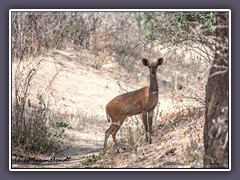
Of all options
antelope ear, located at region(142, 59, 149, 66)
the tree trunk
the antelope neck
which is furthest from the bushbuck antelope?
the tree trunk

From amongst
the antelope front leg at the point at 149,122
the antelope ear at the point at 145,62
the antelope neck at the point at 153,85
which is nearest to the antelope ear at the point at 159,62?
the antelope ear at the point at 145,62

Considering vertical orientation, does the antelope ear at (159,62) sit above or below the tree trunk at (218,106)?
above

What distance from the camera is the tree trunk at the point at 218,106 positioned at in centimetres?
1010

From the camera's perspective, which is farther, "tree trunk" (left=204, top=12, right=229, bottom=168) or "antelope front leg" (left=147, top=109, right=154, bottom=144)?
"antelope front leg" (left=147, top=109, right=154, bottom=144)

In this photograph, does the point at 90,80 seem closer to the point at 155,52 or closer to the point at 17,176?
the point at 155,52

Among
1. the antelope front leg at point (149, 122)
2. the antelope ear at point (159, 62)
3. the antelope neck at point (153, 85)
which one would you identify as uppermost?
the antelope ear at point (159, 62)

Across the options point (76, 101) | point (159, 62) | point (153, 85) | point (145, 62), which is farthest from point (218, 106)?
point (76, 101)

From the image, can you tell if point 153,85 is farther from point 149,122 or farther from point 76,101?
point 76,101

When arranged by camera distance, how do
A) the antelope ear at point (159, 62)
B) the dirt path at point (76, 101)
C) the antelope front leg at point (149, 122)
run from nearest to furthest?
the dirt path at point (76, 101)
the antelope ear at point (159, 62)
the antelope front leg at point (149, 122)

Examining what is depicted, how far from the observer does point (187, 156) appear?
10.9m

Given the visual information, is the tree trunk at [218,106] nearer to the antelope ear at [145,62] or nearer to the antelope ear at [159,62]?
the antelope ear at [159,62]

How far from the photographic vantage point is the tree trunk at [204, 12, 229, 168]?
1010 centimetres

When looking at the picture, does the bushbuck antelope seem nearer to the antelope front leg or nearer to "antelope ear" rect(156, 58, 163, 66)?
the antelope front leg
